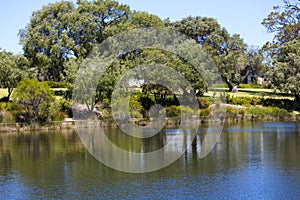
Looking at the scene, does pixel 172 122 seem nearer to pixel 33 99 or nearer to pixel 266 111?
pixel 266 111

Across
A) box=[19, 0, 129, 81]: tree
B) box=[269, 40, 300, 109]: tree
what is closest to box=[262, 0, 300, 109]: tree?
box=[269, 40, 300, 109]: tree

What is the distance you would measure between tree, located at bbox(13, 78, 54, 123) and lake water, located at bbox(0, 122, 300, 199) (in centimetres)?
966

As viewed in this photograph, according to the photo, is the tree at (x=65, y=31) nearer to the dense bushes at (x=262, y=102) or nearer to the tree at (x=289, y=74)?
the dense bushes at (x=262, y=102)

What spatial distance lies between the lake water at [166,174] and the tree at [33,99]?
9.66m

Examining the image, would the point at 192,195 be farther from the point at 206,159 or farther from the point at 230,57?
the point at 230,57

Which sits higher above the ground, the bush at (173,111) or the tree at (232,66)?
the tree at (232,66)

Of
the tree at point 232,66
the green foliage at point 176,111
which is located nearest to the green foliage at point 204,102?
the green foliage at point 176,111

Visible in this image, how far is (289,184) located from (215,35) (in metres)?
59.3

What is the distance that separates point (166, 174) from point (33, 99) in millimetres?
25647

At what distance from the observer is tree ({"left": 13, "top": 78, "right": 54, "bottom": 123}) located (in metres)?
47.2

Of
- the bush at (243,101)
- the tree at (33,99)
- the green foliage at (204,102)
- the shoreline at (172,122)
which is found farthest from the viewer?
the bush at (243,101)

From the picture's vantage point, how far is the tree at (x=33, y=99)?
4716 centimetres

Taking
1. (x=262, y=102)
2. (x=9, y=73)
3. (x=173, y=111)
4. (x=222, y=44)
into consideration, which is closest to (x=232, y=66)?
(x=222, y=44)

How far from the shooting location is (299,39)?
67.9 metres
